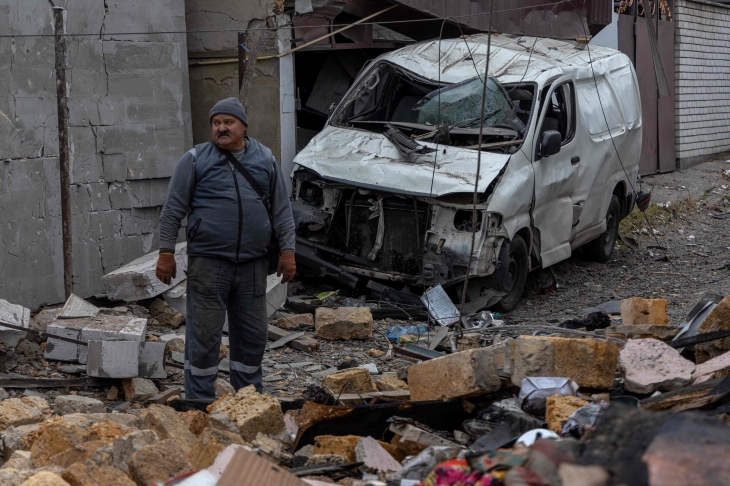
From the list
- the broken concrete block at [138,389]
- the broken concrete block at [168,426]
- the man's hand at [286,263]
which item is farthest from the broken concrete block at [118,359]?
the broken concrete block at [168,426]

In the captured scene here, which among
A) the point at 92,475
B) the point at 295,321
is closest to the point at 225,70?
the point at 295,321

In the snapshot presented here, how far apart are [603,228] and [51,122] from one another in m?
5.76

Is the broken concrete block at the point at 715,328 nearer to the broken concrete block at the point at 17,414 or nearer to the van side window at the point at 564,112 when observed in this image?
the broken concrete block at the point at 17,414

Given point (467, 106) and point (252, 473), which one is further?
point (467, 106)

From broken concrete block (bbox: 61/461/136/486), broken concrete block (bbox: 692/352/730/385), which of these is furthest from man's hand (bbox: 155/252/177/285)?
broken concrete block (bbox: 692/352/730/385)

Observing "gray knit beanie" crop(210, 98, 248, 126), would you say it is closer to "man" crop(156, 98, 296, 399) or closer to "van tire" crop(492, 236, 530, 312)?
"man" crop(156, 98, 296, 399)

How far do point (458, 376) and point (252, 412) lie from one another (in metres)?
0.99

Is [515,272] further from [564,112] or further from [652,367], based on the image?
[652,367]

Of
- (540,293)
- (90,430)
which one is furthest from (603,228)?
(90,430)

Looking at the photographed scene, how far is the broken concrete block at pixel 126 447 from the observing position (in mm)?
3379

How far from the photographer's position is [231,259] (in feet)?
15.5

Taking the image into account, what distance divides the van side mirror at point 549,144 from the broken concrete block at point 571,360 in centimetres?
359

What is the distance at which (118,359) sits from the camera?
522 centimetres

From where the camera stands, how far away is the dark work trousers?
4.74 metres
